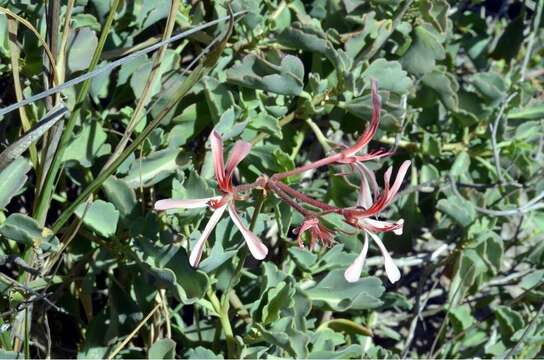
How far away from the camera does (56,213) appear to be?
6.19ft

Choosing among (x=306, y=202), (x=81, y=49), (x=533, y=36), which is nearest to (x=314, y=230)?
(x=306, y=202)

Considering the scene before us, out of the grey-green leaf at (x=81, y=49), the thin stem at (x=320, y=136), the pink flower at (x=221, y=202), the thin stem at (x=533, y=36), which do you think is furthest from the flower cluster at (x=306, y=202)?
the thin stem at (x=533, y=36)

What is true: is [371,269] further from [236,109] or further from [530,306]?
[236,109]

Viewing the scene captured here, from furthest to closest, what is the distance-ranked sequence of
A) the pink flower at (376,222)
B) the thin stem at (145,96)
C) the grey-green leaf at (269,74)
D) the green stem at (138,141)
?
the grey-green leaf at (269,74) < the thin stem at (145,96) < the green stem at (138,141) < the pink flower at (376,222)

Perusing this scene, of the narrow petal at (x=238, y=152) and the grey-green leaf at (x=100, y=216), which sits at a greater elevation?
the narrow petal at (x=238, y=152)

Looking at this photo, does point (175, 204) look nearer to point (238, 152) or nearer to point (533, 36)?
point (238, 152)

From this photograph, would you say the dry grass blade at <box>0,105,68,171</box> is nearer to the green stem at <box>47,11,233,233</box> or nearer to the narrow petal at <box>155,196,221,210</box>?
the green stem at <box>47,11,233,233</box>

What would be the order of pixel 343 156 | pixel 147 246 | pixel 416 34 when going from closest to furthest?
pixel 343 156 → pixel 147 246 → pixel 416 34

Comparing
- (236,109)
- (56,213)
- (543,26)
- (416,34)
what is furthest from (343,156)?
(543,26)

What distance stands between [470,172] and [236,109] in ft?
2.54

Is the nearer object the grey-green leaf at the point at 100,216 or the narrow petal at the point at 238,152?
the narrow petal at the point at 238,152

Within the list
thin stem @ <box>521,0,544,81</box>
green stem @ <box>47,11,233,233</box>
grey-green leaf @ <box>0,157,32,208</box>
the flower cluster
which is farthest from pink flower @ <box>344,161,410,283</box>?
thin stem @ <box>521,0,544,81</box>

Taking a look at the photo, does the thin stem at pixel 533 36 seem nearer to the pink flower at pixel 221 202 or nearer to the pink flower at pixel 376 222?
the pink flower at pixel 376 222

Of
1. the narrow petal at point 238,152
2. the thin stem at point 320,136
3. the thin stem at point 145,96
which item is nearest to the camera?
the narrow petal at point 238,152
